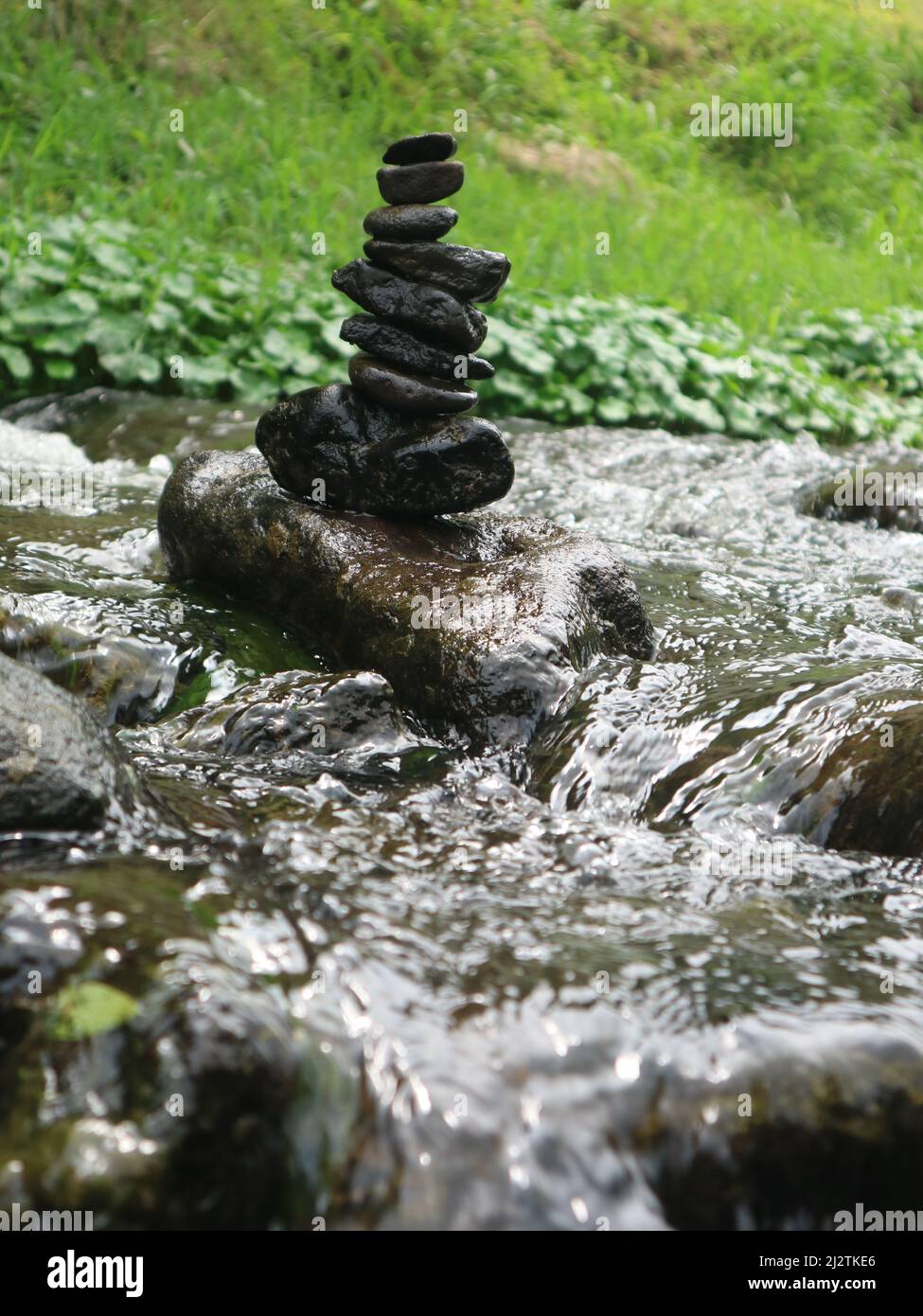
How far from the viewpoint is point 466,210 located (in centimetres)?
1180

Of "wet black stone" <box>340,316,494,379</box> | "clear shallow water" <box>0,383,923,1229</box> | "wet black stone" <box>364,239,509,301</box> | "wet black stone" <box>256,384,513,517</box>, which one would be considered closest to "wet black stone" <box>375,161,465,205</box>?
"wet black stone" <box>364,239,509,301</box>

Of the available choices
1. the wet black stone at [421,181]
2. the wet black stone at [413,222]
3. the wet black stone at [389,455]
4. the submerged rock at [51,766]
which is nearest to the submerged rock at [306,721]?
the submerged rock at [51,766]

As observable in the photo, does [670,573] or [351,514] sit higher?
[351,514]

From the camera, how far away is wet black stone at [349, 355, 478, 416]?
16.6 ft

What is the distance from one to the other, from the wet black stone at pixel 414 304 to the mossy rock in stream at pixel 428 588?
797mm

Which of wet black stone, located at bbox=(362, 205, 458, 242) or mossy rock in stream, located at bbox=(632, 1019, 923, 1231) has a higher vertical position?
wet black stone, located at bbox=(362, 205, 458, 242)

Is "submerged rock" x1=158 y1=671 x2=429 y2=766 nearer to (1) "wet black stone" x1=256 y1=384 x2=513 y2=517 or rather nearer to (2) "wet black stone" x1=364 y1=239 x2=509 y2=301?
(1) "wet black stone" x1=256 y1=384 x2=513 y2=517

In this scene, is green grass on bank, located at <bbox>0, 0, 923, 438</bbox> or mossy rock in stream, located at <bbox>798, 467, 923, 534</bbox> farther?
green grass on bank, located at <bbox>0, 0, 923, 438</bbox>

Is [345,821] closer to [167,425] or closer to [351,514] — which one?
[351,514]

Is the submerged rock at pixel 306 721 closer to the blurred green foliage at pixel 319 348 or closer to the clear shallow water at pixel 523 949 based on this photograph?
the clear shallow water at pixel 523 949

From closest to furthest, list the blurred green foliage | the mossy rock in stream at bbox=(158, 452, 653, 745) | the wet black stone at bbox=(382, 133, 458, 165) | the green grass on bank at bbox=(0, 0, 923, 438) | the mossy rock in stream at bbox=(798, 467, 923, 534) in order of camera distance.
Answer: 1. the mossy rock in stream at bbox=(158, 452, 653, 745)
2. the wet black stone at bbox=(382, 133, 458, 165)
3. the mossy rock in stream at bbox=(798, 467, 923, 534)
4. the blurred green foliage
5. the green grass on bank at bbox=(0, 0, 923, 438)
